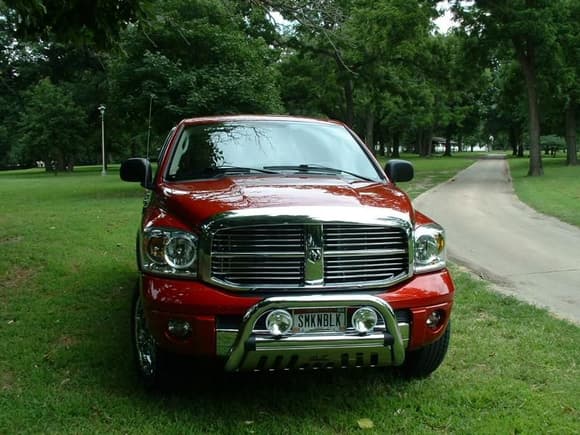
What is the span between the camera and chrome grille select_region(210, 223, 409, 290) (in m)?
3.42

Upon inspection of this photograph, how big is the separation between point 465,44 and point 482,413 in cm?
2645

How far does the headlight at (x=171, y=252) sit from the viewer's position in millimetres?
Answer: 3480

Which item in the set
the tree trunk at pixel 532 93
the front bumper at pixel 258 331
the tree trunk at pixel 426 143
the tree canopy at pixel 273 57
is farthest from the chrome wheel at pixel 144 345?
the tree trunk at pixel 426 143

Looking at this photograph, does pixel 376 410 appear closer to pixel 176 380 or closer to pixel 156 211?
pixel 176 380

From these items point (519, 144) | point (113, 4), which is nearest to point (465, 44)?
point (113, 4)

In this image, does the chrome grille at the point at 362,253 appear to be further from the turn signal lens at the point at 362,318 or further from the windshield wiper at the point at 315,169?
the windshield wiper at the point at 315,169

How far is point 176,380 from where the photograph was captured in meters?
3.82

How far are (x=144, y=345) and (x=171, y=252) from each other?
2.71ft

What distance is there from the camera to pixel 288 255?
11.3 feet

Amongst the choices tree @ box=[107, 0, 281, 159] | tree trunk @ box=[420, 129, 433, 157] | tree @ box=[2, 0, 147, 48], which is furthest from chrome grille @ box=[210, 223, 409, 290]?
tree trunk @ box=[420, 129, 433, 157]

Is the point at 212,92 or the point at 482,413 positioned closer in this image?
the point at 482,413

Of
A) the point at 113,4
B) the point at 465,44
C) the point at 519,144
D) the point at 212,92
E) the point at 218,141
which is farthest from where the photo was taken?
the point at 519,144

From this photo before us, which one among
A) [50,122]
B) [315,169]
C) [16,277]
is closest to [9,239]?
[16,277]

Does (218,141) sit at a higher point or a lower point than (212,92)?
lower
